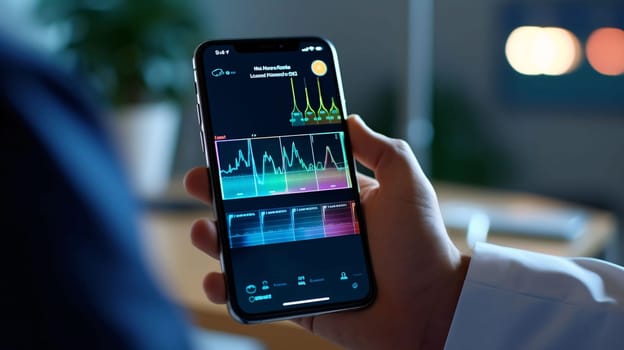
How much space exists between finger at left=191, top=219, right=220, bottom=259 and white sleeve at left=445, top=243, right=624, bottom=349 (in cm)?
22

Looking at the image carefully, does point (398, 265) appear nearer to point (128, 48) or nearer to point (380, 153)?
point (380, 153)

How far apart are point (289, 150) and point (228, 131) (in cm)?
6

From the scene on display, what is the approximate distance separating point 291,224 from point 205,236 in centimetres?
8

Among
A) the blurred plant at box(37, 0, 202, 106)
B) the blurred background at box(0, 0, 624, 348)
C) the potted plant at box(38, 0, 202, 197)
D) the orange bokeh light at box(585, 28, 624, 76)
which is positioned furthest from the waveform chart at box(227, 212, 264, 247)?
the orange bokeh light at box(585, 28, 624, 76)

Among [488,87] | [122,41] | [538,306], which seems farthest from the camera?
[488,87]

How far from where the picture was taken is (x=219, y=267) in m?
1.29

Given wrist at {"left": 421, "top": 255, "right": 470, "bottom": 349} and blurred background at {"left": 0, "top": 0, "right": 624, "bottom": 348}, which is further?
blurred background at {"left": 0, "top": 0, "right": 624, "bottom": 348}

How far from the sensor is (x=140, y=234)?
254mm

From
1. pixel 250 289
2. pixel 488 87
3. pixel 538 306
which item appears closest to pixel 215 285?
pixel 250 289

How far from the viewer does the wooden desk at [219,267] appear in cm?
101

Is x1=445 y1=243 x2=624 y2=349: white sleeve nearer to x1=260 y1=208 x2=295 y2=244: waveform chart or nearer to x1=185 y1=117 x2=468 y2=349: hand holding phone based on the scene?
x1=185 y1=117 x2=468 y2=349: hand holding phone

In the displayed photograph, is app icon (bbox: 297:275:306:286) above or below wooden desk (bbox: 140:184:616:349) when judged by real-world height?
above

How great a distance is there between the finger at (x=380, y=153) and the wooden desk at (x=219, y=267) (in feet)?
0.69

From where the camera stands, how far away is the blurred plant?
2307 millimetres
